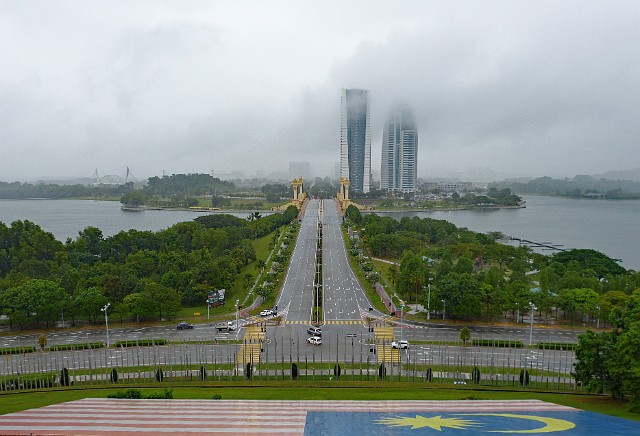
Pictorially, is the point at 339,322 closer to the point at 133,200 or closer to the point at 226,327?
the point at 226,327

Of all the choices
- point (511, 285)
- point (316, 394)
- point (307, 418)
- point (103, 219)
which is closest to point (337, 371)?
point (316, 394)

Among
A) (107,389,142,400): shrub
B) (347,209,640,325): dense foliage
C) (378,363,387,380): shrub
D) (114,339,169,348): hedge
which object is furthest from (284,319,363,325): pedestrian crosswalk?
(107,389,142,400): shrub

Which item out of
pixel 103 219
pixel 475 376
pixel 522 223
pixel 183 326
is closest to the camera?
pixel 475 376

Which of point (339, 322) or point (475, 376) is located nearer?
point (475, 376)

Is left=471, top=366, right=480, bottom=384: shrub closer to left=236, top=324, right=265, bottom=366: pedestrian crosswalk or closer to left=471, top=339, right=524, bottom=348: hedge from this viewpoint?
left=471, top=339, right=524, bottom=348: hedge

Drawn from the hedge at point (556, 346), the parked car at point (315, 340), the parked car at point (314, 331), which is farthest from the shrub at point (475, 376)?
the parked car at point (314, 331)

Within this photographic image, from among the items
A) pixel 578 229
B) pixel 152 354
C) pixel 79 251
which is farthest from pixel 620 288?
pixel 578 229

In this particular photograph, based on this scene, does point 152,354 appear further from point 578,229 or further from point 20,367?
point 578,229

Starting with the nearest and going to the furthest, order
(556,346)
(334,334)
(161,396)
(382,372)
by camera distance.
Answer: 1. (161,396)
2. (382,372)
3. (556,346)
4. (334,334)

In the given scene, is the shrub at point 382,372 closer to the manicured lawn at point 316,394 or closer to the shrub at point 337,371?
the manicured lawn at point 316,394
